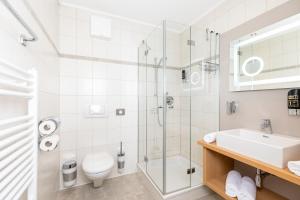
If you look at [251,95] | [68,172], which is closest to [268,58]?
[251,95]

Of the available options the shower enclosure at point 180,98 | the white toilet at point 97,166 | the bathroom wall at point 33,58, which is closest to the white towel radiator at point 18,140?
the bathroom wall at point 33,58

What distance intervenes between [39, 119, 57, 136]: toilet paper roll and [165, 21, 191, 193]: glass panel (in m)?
1.17

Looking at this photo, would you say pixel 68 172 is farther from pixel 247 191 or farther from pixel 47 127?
pixel 247 191

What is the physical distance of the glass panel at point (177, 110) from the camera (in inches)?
69.8

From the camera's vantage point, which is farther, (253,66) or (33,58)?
(253,66)

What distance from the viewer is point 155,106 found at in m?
1.95

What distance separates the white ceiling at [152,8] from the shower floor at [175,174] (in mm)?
2143

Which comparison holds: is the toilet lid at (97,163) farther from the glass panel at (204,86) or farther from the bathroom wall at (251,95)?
the bathroom wall at (251,95)

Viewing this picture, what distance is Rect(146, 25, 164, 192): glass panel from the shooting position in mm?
1785

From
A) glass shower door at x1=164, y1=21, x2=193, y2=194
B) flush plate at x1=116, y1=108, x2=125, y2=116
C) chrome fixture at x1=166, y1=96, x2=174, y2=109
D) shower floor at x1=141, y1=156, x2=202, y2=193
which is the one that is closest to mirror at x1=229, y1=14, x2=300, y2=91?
glass shower door at x1=164, y1=21, x2=193, y2=194

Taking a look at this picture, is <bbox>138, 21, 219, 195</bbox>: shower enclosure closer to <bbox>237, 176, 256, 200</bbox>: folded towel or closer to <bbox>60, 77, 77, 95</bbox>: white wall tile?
<bbox>237, 176, 256, 200</bbox>: folded towel

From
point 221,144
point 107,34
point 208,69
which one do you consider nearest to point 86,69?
point 107,34

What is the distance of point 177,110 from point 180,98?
169 mm

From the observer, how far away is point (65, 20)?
77.7 inches
